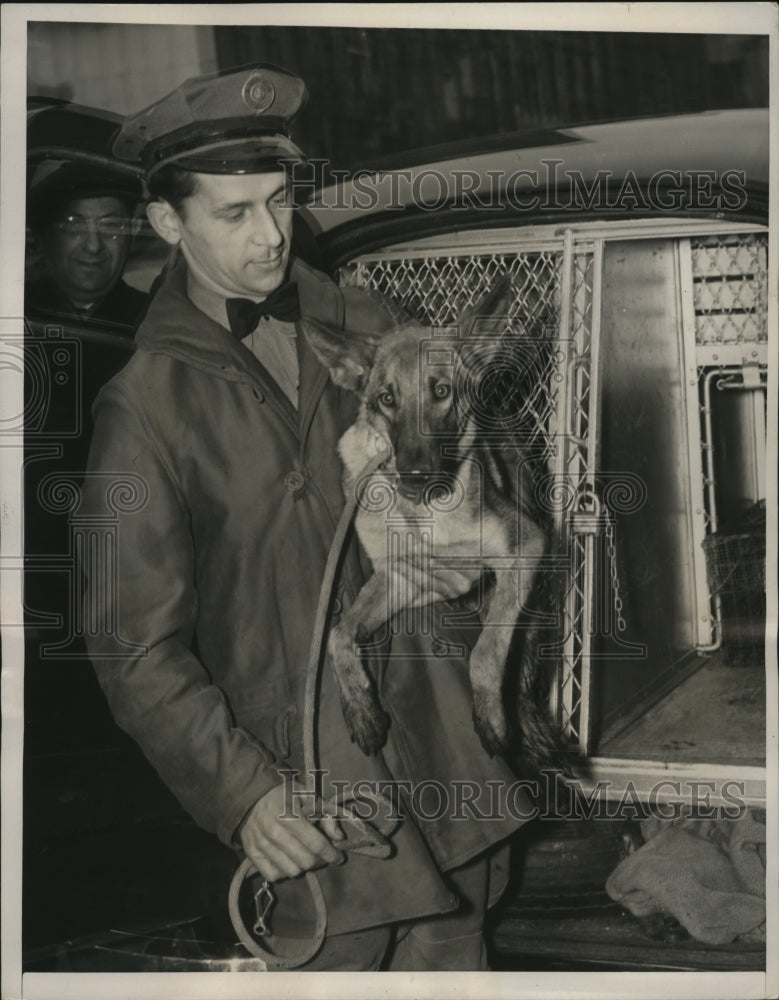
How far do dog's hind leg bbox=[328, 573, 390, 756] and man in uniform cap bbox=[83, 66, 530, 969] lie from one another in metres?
0.02

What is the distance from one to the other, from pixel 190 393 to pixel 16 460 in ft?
1.16

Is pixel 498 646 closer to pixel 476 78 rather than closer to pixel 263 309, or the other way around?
pixel 263 309

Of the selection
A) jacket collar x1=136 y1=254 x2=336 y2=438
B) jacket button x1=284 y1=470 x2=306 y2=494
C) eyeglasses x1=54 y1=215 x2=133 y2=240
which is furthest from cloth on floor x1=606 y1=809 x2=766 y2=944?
eyeglasses x1=54 y1=215 x2=133 y2=240

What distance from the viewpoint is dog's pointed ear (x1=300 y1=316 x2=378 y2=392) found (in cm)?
207

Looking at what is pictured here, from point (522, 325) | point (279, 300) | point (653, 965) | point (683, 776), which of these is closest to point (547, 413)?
point (522, 325)

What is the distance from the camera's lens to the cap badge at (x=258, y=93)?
6.75 ft

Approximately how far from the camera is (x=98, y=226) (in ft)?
6.77

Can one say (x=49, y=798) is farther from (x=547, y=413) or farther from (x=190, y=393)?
(x=547, y=413)

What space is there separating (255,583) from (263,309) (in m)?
0.51

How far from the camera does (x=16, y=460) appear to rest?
6.73ft

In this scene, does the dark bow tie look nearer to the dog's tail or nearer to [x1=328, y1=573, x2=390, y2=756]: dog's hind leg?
[x1=328, y1=573, x2=390, y2=756]: dog's hind leg

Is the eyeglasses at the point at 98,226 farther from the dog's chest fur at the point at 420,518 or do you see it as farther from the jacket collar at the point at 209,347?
→ the dog's chest fur at the point at 420,518

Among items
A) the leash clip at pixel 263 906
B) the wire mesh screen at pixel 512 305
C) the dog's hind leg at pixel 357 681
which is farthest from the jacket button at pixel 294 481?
the leash clip at pixel 263 906

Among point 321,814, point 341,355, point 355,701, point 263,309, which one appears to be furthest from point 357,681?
point 263,309
